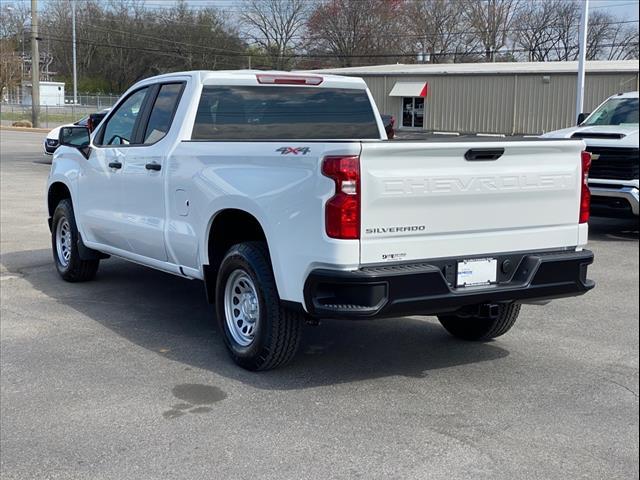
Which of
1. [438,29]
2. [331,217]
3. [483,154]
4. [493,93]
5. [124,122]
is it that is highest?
[438,29]

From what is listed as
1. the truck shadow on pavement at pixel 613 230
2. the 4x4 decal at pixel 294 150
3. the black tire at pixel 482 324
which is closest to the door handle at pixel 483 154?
the 4x4 decal at pixel 294 150

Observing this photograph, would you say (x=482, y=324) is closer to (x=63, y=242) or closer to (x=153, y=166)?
(x=153, y=166)

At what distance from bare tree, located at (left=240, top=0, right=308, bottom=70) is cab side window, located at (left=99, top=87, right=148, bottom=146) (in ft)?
135

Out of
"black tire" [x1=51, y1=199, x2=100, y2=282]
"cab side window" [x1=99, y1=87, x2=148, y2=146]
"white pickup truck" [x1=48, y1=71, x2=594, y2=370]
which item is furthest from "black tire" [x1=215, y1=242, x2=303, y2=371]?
"black tire" [x1=51, y1=199, x2=100, y2=282]

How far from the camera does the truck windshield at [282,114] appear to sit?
6.77 meters

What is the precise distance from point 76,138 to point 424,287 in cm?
478

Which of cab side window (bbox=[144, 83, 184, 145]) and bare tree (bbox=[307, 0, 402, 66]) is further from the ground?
bare tree (bbox=[307, 0, 402, 66])

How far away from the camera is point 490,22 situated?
2259 inches

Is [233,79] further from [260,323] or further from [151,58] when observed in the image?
[151,58]

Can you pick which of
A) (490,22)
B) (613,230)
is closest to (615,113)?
(613,230)

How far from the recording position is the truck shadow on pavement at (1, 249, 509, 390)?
5660mm

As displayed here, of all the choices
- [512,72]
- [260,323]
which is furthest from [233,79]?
[512,72]

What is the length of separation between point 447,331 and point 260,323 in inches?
76.9

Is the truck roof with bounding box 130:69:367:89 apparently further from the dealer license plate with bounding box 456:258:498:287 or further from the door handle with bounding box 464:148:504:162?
the dealer license plate with bounding box 456:258:498:287
